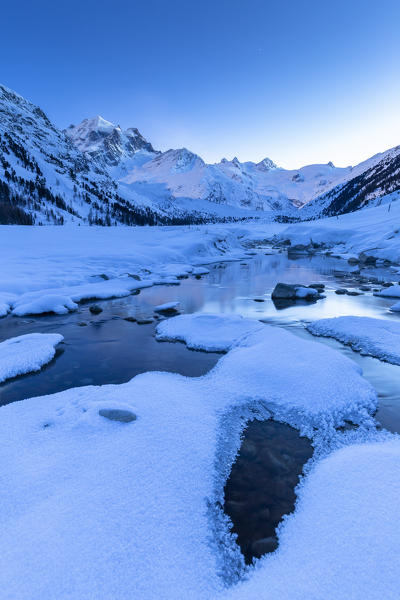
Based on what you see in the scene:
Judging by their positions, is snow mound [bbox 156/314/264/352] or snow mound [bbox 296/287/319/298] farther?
snow mound [bbox 296/287/319/298]

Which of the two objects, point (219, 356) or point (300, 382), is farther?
point (219, 356)

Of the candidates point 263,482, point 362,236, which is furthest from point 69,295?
point 362,236

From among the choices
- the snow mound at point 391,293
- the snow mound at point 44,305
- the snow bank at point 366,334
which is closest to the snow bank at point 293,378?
the snow bank at point 366,334

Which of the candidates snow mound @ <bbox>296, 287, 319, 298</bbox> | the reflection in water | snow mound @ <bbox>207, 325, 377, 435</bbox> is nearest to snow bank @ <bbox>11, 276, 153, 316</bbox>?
the reflection in water

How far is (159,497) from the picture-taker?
11.0 ft

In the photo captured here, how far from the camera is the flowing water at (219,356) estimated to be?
12.4 ft

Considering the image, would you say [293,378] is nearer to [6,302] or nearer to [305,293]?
[305,293]

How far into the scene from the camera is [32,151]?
134 meters

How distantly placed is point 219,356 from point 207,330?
1673mm

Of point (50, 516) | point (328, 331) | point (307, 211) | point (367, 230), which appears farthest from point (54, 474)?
point (307, 211)

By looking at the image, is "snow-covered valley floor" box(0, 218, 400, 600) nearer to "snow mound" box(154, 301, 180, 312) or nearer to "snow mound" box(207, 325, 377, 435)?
"snow mound" box(207, 325, 377, 435)

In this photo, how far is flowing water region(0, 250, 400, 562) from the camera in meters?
3.79

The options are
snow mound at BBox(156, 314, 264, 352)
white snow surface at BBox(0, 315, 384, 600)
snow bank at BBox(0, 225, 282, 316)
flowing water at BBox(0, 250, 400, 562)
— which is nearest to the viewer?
white snow surface at BBox(0, 315, 384, 600)

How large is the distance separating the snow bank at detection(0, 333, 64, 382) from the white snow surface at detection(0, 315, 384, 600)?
2.03 meters
